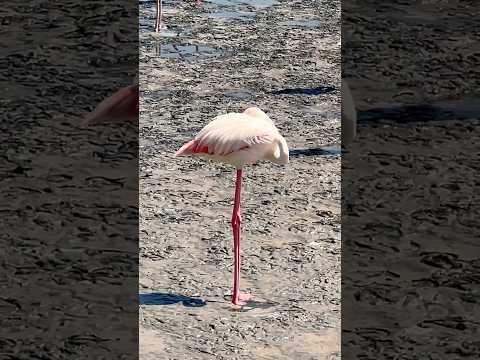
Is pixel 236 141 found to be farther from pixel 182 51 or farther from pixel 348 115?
pixel 182 51

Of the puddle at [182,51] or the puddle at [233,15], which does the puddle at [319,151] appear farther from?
the puddle at [233,15]

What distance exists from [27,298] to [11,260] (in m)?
0.40

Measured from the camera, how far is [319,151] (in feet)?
24.3

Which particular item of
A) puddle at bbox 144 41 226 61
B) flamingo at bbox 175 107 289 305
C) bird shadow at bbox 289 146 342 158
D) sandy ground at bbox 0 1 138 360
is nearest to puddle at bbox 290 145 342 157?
bird shadow at bbox 289 146 342 158

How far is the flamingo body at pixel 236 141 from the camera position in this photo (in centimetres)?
534

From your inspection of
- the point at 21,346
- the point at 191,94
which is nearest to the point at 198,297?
the point at 21,346

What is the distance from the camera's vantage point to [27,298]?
5137 millimetres

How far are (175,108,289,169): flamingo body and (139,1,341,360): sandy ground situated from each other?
22.2 inches

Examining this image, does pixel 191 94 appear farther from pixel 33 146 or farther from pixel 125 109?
pixel 125 109

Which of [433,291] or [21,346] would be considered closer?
[21,346]

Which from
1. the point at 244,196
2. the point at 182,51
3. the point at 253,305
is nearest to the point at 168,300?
the point at 253,305

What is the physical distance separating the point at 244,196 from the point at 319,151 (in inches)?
35.8

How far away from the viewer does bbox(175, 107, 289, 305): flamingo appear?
210 inches

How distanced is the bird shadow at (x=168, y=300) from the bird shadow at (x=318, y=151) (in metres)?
2.13
